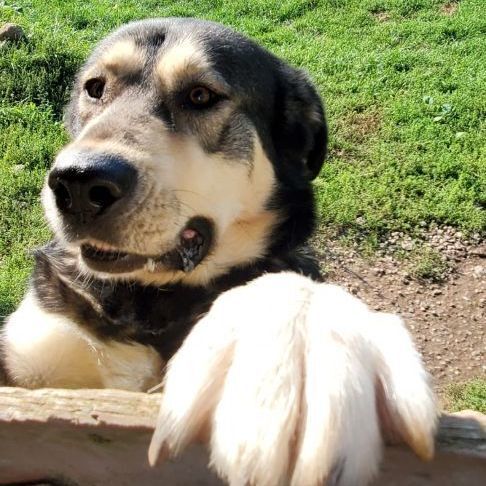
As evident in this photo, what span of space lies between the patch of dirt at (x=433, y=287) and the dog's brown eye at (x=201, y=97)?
1834 mm

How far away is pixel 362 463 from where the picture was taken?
1.15 meters

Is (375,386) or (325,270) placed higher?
(375,386)

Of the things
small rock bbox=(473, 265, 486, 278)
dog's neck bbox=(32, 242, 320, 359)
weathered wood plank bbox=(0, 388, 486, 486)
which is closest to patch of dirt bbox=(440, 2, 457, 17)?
small rock bbox=(473, 265, 486, 278)

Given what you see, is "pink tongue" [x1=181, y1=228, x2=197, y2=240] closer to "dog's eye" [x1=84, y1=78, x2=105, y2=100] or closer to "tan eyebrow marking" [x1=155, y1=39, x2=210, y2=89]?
"tan eyebrow marking" [x1=155, y1=39, x2=210, y2=89]

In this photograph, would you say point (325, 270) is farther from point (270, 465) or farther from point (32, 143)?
point (270, 465)

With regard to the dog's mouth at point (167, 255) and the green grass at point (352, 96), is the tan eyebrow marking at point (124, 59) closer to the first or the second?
the dog's mouth at point (167, 255)

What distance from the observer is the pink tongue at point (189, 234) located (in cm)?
238

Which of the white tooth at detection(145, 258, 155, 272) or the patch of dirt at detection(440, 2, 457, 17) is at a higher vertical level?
the white tooth at detection(145, 258, 155, 272)

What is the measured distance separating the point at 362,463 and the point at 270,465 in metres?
0.15

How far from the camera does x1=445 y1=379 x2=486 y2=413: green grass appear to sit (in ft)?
11.2

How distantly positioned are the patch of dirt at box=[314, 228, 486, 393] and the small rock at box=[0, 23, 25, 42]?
135 inches

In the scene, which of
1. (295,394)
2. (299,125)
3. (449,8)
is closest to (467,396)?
(299,125)

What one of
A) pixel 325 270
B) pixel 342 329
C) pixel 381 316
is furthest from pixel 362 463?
pixel 325 270

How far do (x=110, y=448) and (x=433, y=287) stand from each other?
326cm
